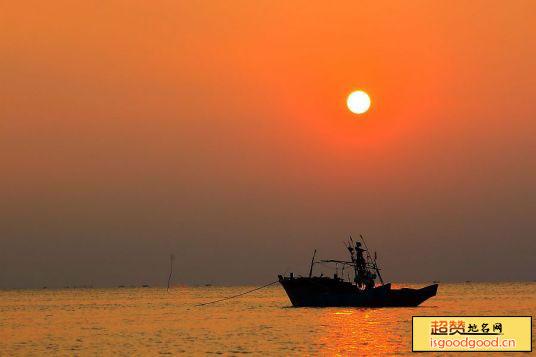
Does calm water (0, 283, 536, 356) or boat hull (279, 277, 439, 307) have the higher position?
boat hull (279, 277, 439, 307)

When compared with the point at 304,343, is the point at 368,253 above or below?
above

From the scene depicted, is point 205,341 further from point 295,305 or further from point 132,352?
point 295,305

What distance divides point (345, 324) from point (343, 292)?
30.7 metres

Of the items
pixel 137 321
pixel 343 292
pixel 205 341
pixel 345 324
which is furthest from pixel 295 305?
pixel 205 341

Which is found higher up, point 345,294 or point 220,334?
point 345,294

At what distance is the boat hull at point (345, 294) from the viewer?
16725cm

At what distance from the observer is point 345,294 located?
168m

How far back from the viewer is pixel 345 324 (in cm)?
13725

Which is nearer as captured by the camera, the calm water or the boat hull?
the calm water

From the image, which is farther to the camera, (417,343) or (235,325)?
(235,325)

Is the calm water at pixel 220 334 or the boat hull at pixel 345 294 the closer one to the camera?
the calm water at pixel 220 334

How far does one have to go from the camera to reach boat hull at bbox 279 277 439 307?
16725 cm

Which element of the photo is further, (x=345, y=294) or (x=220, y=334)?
(x=345, y=294)

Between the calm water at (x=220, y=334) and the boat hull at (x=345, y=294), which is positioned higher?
the boat hull at (x=345, y=294)
